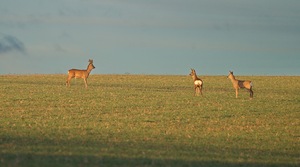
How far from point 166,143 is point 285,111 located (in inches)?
536

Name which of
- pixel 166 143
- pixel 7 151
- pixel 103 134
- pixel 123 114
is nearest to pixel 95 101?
pixel 123 114

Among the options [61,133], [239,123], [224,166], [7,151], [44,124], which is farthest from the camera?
[239,123]

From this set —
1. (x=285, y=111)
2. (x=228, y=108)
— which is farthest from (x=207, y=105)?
(x=285, y=111)

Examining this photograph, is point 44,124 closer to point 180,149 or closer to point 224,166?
point 180,149

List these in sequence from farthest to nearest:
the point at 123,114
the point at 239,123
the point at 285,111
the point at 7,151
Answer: the point at 285,111 → the point at 123,114 → the point at 239,123 → the point at 7,151

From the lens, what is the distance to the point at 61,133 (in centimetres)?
1919

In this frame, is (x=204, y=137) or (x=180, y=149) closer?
(x=180, y=149)

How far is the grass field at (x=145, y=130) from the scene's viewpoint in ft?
46.6

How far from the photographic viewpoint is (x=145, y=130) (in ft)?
68.6

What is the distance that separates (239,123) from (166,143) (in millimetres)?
7476

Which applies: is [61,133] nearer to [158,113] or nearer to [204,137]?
[204,137]

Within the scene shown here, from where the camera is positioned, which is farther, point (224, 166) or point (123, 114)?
point (123, 114)

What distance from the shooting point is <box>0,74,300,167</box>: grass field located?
46.6 ft

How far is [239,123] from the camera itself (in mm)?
24328
